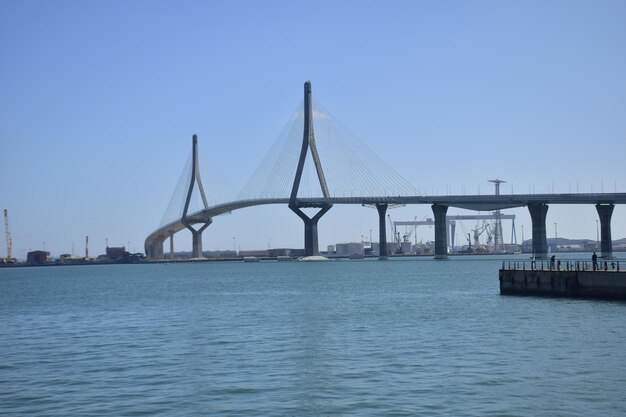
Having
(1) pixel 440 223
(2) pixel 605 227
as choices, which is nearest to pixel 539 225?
(2) pixel 605 227

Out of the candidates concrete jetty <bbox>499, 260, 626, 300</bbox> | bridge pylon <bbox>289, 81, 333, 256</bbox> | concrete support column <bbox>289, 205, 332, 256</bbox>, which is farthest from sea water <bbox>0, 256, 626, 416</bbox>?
concrete support column <bbox>289, 205, 332, 256</bbox>

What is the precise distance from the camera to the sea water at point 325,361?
749 inches

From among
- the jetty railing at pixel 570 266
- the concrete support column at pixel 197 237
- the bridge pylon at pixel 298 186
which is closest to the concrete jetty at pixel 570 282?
the jetty railing at pixel 570 266

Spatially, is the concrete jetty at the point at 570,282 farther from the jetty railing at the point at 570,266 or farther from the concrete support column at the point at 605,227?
the concrete support column at the point at 605,227

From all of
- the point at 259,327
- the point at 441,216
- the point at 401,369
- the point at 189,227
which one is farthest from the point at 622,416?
the point at 189,227

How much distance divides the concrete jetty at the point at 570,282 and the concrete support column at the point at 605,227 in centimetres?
7571

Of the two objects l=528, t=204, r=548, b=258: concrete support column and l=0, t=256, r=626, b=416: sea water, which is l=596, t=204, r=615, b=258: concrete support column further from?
l=0, t=256, r=626, b=416: sea water

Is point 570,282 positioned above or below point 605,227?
below

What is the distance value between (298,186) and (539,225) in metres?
38.4

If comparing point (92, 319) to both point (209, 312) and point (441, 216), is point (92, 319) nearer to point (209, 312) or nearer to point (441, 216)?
point (209, 312)

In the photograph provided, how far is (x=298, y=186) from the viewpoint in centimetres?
12606

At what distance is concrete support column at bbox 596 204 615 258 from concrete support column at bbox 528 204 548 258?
26.8ft

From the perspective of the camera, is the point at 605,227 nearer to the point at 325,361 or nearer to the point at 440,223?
the point at 440,223

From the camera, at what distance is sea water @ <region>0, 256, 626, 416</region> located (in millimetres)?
19016
